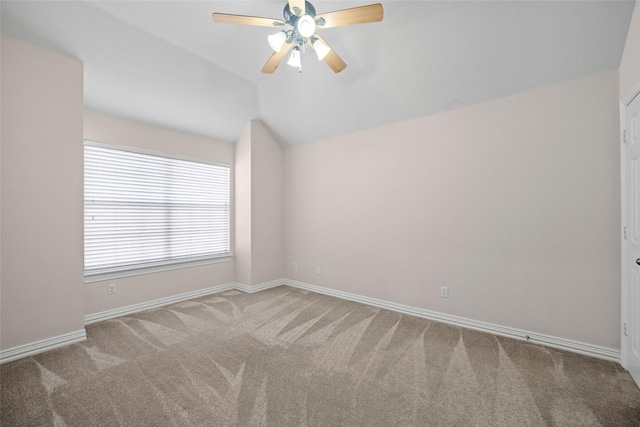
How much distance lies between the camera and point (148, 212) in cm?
379

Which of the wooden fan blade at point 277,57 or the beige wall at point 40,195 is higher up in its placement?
the wooden fan blade at point 277,57

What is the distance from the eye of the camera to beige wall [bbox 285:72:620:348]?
2.42 meters

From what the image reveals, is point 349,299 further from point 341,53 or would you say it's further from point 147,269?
point 341,53

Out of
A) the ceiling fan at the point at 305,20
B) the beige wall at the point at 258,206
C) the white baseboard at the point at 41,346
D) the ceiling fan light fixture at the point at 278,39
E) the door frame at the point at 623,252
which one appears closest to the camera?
the ceiling fan at the point at 305,20

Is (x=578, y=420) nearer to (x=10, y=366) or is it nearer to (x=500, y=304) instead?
(x=500, y=304)

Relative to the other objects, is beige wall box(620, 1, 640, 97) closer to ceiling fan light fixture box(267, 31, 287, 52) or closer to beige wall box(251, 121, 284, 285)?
ceiling fan light fixture box(267, 31, 287, 52)

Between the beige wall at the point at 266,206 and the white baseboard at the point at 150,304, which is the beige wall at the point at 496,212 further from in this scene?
the white baseboard at the point at 150,304

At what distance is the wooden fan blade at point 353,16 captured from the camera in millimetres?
1812

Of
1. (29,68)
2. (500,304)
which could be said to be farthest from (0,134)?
(500,304)

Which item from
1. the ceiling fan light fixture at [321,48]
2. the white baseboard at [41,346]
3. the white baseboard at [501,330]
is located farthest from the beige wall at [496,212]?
the white baseboard at [41,346]

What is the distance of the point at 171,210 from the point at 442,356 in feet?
13.0

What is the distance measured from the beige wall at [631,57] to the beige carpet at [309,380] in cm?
234

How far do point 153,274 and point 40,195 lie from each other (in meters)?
1.62

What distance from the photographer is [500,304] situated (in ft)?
9.39
